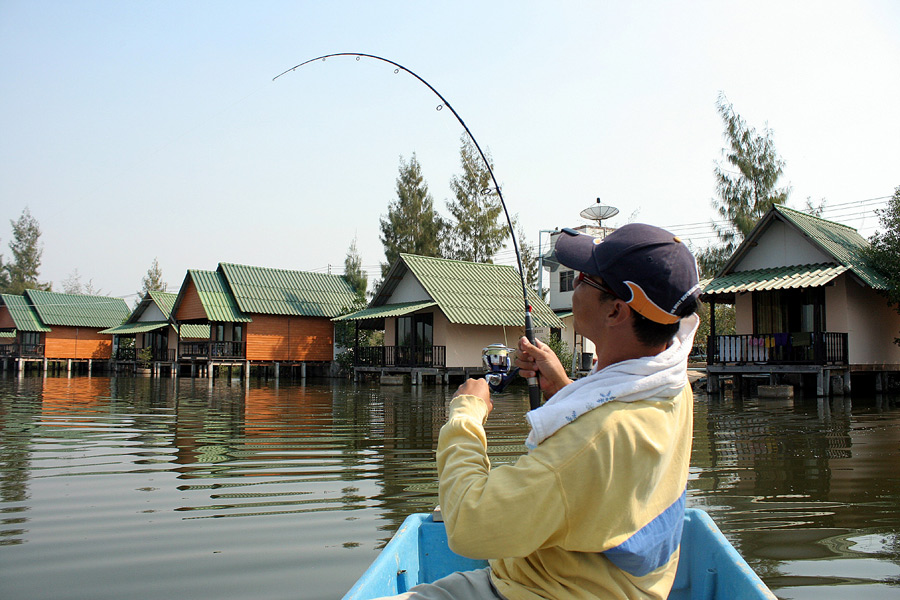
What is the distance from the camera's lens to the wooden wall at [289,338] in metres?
32.4

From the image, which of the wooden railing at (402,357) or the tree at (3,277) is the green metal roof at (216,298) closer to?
the wooden railing at (402,357)

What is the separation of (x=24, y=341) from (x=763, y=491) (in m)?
45.5

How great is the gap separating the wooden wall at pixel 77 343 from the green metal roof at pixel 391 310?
23136 mm

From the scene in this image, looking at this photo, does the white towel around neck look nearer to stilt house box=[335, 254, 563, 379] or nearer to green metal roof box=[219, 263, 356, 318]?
stilt house box=[335, 254, 563, 379]

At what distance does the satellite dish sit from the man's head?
25.1 m

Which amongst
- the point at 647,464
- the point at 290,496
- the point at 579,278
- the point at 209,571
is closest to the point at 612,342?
the point at 579,278

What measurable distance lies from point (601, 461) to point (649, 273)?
50 cm

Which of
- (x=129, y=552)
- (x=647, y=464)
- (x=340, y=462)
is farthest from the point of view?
(x=340, y=462)

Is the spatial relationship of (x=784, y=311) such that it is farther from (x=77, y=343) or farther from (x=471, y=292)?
(x=77, y=343)

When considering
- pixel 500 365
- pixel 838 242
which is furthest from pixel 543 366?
pixel 838 242

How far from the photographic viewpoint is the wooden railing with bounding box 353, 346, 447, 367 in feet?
80.8

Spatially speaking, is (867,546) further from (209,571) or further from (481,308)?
(481,308)

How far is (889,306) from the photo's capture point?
699 inches

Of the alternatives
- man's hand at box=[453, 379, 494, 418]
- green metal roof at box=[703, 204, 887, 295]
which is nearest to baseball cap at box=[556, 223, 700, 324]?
man's hand at box=[453, 379, 494, 418]
